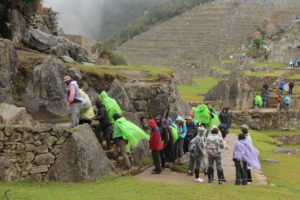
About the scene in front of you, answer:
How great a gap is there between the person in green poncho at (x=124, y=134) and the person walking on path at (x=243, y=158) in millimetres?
1960

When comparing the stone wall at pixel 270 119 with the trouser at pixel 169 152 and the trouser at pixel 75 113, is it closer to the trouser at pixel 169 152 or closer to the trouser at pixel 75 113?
the trouser at pixel 169 152

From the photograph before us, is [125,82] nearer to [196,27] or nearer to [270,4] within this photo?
[196,27]

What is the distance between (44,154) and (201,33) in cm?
7134

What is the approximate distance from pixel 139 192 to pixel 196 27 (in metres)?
75.1

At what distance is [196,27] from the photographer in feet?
277

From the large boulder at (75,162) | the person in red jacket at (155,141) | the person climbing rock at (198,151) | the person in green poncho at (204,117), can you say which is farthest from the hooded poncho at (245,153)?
the person in green poncho at (204,117)

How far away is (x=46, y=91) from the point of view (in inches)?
559

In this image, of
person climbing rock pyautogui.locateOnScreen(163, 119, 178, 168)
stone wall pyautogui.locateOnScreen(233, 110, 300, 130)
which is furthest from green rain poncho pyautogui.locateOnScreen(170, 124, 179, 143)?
stone wall pyautogui.locateOnScreen(233, 110, 300, 130)

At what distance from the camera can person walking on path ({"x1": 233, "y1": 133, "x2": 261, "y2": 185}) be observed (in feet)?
40.5

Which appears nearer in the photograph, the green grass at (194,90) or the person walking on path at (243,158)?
the person walking on path at (243,158)

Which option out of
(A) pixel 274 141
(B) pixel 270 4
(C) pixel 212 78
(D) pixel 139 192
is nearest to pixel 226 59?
(C) pixel 212 78

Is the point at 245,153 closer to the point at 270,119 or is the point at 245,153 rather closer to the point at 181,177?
the point at 181,177

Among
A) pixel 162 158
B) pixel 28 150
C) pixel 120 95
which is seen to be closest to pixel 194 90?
pixel 120 95

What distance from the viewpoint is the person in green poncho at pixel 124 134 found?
40.9ft
